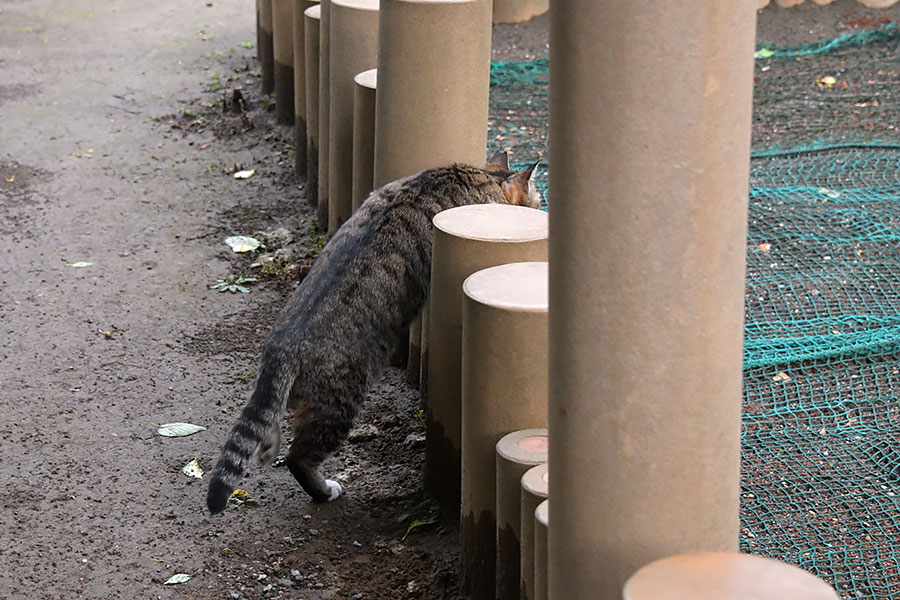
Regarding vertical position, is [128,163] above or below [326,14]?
below

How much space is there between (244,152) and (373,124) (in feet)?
9.49

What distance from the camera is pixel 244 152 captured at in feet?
27.1

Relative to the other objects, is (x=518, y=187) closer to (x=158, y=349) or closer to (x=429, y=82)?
(x=429, y=82)

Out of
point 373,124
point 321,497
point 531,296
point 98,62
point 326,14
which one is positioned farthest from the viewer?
point 98,62

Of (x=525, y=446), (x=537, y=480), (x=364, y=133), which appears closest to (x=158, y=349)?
(x=364, y=133)

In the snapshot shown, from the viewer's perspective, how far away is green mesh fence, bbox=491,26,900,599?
4.06 m

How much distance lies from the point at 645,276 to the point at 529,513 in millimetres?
1117

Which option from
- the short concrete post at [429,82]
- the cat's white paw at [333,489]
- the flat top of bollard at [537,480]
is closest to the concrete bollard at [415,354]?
the short concrete post at [429,82]

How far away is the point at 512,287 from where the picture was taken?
3686mm

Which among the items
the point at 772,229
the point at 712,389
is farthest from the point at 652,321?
the point at 772,229

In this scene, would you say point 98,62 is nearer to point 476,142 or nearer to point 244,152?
point 244,152

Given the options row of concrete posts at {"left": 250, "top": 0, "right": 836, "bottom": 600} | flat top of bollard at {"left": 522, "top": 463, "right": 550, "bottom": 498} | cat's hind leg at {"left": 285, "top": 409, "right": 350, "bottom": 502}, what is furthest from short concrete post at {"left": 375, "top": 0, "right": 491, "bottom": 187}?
row of concrete posts at {"left": 250, "top": 0, "right": 836, "bottom": 600}

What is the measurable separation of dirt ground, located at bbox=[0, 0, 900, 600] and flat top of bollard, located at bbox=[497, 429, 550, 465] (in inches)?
28.7

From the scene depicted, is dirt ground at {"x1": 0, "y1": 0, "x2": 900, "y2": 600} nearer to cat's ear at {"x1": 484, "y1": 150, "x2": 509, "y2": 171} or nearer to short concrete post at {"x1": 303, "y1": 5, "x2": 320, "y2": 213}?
short concrete post at {"x1": 303, "y1": 5, "x2": 320, "y2": 213}
